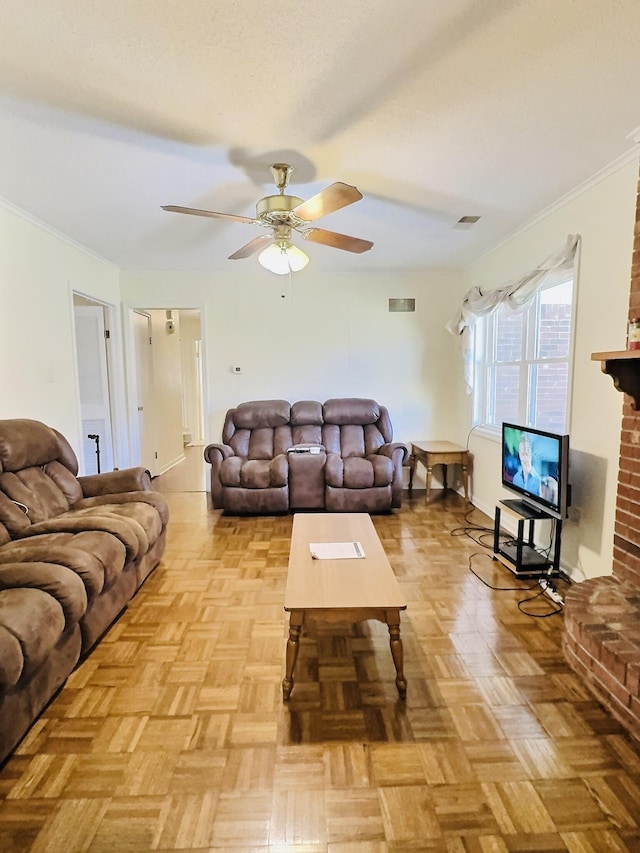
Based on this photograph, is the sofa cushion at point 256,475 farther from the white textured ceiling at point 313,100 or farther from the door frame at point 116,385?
the white textured ceiling at point 313,100

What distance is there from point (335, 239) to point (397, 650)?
7.34 feet

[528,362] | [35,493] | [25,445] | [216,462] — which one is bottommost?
[216,462]

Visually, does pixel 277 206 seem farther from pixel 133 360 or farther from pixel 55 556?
pixel 133 360

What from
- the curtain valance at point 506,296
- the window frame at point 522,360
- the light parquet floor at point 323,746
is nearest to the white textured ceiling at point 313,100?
the curtain valance at point 506,296

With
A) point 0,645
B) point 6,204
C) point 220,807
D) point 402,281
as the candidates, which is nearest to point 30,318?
point 6,204

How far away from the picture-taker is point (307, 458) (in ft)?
13.3

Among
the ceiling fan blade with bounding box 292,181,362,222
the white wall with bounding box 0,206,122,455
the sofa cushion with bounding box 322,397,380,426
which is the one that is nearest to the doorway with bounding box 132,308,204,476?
the white wall with bounding box 0,206,122,455

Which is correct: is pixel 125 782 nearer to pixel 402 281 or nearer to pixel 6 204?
pixel 6 204

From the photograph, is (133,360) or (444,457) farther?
(133,360)

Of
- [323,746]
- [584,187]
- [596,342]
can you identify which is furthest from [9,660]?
[584,187]

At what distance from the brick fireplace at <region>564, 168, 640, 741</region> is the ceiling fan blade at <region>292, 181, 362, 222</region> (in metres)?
1.40

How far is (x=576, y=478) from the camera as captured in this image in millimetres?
2656

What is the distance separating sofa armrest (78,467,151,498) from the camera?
2.96 meters

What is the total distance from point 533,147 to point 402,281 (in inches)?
104
